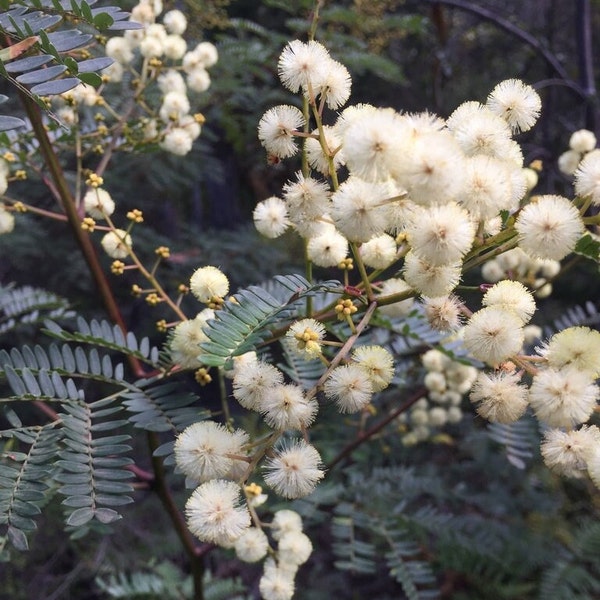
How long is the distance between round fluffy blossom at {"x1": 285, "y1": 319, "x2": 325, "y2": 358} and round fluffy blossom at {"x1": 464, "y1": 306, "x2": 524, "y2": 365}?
0.54ft

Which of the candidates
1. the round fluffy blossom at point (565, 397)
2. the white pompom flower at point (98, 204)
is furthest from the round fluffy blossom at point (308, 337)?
the white pompom flower at point (98, 204)

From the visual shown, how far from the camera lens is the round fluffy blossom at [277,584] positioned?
0.91 meters

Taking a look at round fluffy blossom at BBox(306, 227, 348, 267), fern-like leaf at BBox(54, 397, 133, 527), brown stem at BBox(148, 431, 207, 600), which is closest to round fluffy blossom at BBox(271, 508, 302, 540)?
brown stem at BBox(148, 431, 207, 600)

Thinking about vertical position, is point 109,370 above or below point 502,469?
above

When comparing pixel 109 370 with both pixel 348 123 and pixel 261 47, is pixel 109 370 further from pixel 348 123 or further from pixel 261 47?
pixel 261 47

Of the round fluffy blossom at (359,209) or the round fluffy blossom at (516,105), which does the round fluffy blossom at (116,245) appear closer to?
the round fluffy blossom at (359,209)

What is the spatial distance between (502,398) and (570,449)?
87 mm

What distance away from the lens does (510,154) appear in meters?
0.69

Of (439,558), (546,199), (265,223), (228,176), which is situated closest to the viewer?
(546,199)

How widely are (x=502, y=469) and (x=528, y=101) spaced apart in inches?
85.3

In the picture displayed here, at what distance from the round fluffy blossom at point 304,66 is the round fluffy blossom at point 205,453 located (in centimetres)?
40

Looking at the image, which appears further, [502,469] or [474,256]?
[502,469]

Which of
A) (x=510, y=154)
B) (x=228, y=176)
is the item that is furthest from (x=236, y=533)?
(x=228, y=176)

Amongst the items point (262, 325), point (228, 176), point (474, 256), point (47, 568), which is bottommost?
point (47, 568)
